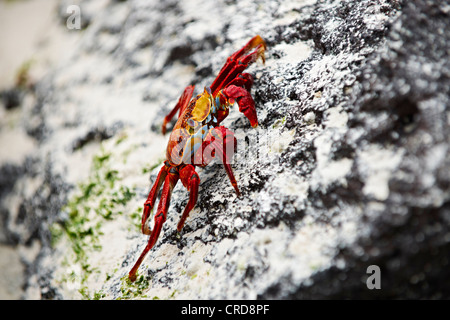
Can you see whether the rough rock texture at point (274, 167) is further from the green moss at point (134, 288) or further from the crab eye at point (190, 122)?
the crab eye at point (190, 122)

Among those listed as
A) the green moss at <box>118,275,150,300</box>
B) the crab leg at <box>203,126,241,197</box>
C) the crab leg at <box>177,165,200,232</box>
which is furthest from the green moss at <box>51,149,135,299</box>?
the crab leg at <box>203,126,241,197</box>

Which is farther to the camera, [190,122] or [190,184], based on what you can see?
[190,122]

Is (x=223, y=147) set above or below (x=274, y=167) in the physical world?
above

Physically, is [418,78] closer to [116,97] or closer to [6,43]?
[116,97]

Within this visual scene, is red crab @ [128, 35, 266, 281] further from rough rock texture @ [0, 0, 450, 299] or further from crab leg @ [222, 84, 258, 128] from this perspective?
rough rock texture @ [0, 0, 450, 299]

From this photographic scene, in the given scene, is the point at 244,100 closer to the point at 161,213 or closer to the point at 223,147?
the point at 223,147

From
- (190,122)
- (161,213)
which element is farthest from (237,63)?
(161,213)

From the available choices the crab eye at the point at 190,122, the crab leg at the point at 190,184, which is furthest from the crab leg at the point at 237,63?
the crab leg at the point at 190,184
